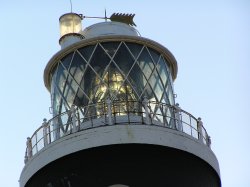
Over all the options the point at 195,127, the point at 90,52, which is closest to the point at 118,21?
the point at 90,52

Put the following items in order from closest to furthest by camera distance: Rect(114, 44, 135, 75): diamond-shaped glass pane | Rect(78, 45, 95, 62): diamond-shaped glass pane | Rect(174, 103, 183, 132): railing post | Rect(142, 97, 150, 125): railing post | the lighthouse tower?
the lighthouse tower → Rect(142, 97, 150, 125): railing post → Rect(174, 103, 183, 132): railing post → Rect(114, 44, 135, 75): diamond-shaped glass pane → Rect(78, 45, 95, 62): diamond-shaped glass pane

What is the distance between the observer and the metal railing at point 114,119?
55.8 feet

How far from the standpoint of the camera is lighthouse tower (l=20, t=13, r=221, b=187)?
53.6ft

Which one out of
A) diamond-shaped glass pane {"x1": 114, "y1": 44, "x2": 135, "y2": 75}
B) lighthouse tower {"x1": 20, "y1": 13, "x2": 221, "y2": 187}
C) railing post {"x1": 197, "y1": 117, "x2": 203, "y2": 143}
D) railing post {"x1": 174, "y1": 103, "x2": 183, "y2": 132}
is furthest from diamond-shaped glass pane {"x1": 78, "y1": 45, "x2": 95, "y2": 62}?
railing post {"x1": 197, "y1": 117, "x2": 203, "y2": 143}

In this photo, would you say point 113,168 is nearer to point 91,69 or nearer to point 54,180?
point 54,180

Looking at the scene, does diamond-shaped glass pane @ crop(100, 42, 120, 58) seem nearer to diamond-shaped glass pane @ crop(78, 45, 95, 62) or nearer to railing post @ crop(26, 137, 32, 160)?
diamond-shaped glass pane @ crop(78, 45, 95, 62)

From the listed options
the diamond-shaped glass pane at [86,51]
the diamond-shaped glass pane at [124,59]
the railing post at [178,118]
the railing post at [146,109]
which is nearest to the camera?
the railing post at [146,109]

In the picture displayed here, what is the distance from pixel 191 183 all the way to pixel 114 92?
2935 millimetres

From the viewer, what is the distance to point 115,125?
54.0 feet

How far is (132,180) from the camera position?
16438 mm

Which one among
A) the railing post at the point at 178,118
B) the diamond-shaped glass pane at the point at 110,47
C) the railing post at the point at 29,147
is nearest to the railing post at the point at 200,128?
the railing post at the point at 178,118

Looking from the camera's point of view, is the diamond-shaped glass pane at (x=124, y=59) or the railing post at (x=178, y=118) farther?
the diamond-shaped glass pane at (x=124, y=59)

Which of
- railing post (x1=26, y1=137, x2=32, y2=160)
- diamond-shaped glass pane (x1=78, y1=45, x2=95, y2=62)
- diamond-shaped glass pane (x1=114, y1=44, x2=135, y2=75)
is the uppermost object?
diamond-shaped glass pane (x1=78, y1=45, x2=95, y2=62)

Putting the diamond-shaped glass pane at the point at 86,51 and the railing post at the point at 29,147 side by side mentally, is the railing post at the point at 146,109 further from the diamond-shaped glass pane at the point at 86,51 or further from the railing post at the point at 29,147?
the railing post at the point at 29,147
